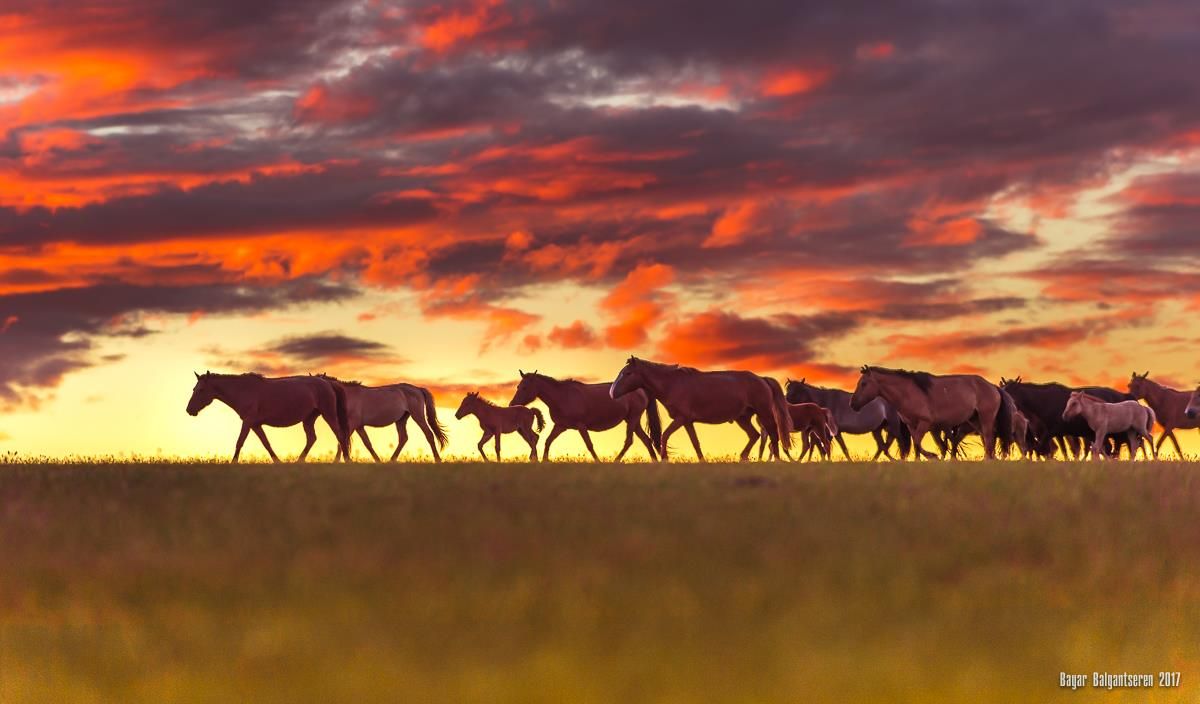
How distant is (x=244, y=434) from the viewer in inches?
1197

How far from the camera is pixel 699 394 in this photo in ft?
103

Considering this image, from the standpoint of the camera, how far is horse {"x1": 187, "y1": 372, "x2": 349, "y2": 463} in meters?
31.6

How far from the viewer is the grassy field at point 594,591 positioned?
740cm

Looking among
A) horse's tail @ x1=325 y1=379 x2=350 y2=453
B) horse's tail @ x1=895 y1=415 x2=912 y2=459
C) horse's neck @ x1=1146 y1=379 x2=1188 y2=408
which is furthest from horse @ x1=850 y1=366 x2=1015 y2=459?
horse's neck @ x1=1146 y1=379 x2=1188 y2=408

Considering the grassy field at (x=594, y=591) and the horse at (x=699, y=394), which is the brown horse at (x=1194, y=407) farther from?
the grassy field at (x=594, y=591)

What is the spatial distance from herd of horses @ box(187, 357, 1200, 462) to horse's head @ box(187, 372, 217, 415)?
22 mm

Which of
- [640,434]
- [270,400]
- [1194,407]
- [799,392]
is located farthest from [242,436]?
[1194,407]

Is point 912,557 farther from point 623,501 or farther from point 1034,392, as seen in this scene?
point 1034,392

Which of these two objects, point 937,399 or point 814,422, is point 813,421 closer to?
point 814,422

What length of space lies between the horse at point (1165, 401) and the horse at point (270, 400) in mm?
25464

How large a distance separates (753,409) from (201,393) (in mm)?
11686

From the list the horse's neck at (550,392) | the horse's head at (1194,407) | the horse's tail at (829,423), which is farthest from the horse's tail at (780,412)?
the horse's head at (1194,407)

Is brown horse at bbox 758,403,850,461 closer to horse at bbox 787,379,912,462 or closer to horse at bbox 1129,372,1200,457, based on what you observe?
horse at bbox 787,379,912,462

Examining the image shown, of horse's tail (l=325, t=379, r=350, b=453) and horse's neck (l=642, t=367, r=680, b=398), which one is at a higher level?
horse's neck (l=642, t=367, r=680, b=398)
